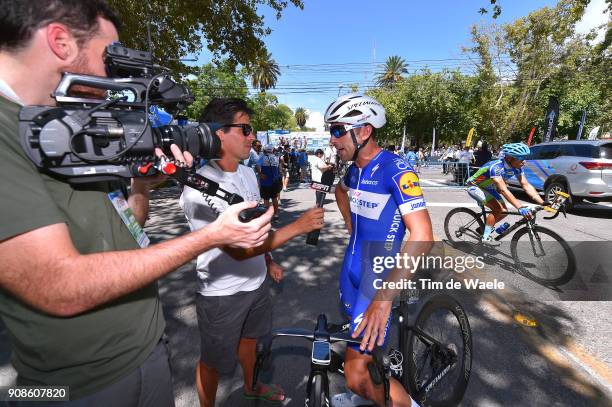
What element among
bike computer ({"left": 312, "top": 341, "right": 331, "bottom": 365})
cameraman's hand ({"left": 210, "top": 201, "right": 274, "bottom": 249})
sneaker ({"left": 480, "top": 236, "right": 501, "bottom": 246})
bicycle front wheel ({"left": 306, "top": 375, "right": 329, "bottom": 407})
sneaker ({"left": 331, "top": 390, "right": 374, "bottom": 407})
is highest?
cameraman's hand ({"left": 210, "top": 201, "right": 274, "bottom": 249})

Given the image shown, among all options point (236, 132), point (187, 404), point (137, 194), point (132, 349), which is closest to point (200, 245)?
point (132, 349)

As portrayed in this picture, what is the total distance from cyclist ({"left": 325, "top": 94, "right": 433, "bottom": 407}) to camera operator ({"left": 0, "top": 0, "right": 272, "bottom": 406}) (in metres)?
1.00

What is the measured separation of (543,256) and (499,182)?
4.16ft

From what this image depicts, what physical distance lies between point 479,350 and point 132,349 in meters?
3.10

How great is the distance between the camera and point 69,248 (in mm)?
864

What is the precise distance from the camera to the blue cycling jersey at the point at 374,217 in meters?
1.88

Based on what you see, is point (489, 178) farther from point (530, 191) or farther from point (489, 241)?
point (489, 241)

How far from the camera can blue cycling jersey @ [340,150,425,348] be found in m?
1.88

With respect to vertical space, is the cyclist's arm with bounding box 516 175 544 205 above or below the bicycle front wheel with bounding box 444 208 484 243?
above

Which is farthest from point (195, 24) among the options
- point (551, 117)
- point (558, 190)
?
point (551, 117)

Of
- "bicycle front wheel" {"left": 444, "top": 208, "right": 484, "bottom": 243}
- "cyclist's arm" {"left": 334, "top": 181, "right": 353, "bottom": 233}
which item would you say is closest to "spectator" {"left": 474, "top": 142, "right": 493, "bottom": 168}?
"bicycle front wheel" {"left": 444, "top": 208, "right": 484, "bottom": 243}

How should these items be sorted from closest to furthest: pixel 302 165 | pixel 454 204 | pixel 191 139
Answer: pixel 191 139 → pixel 454 204 → pixel 302 165

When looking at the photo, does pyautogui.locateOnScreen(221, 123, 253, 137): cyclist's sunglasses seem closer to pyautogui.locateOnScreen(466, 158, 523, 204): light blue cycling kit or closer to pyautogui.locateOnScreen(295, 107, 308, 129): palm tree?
pyautogui.locateOnScreen(466, 158, 523, 204): light blue cycling kit

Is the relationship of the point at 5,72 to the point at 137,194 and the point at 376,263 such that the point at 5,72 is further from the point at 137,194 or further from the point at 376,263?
the point at 376,263
